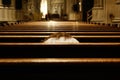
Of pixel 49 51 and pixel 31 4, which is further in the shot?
pixel 31 4

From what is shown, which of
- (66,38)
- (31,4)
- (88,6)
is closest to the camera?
(66,38)

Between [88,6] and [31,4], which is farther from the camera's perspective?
[31,4]

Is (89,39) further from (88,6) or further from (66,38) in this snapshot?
(88,6)

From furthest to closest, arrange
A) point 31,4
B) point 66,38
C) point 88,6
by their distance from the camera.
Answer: point 31,4, point 88,6, point 66,38

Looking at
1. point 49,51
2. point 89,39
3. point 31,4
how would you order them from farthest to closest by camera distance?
point 31,4
point 89,39
point 49,51

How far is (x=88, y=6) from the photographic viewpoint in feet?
51.1
